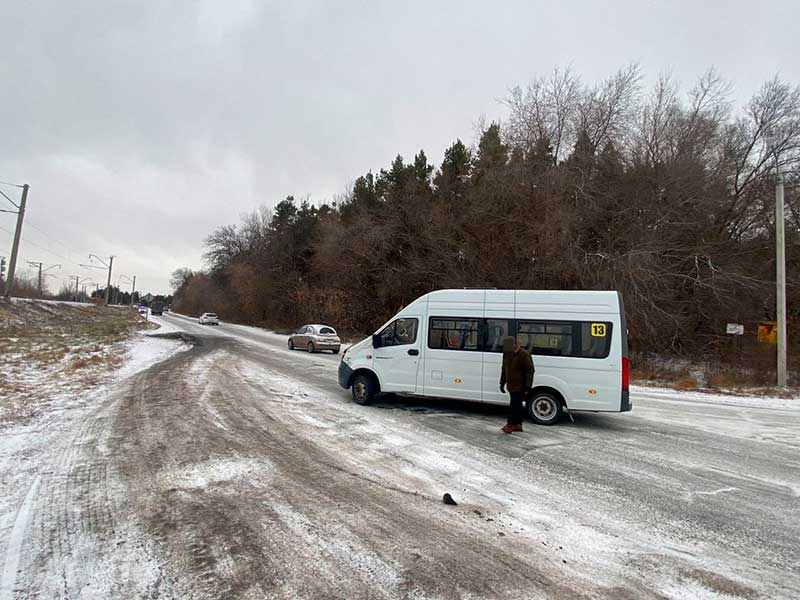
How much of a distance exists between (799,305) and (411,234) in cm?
2150

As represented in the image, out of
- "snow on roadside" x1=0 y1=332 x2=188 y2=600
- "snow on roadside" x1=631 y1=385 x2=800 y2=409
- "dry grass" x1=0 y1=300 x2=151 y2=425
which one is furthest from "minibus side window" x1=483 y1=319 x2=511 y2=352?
"dry grass" x1=0 y1=300 x2=151 y2=425

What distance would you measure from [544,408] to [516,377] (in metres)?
1.39

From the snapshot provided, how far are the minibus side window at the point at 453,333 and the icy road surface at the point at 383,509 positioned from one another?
4.97 ft

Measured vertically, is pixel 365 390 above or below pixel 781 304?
below

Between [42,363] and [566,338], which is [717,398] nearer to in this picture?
[566,338]

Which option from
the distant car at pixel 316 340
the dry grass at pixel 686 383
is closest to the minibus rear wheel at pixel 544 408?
the dry grass at pixel 686 383

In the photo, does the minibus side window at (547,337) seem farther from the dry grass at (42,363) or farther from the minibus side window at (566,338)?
the dry grass at (42,363)

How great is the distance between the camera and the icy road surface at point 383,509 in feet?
9.95

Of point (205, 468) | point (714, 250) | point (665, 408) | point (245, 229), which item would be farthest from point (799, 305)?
point (245, 229)

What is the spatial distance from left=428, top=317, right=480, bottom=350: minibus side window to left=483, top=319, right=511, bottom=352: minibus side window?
20 centimetres

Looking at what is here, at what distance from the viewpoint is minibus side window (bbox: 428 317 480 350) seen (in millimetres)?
8727

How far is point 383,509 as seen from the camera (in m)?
4.18

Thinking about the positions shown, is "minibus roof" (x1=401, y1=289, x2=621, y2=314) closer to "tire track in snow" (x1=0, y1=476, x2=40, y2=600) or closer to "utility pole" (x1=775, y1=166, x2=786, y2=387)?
"tire track in snow" (x1=0, y1=476, x2=40, y2=600)

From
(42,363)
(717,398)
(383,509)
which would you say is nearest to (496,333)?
(383,509)
